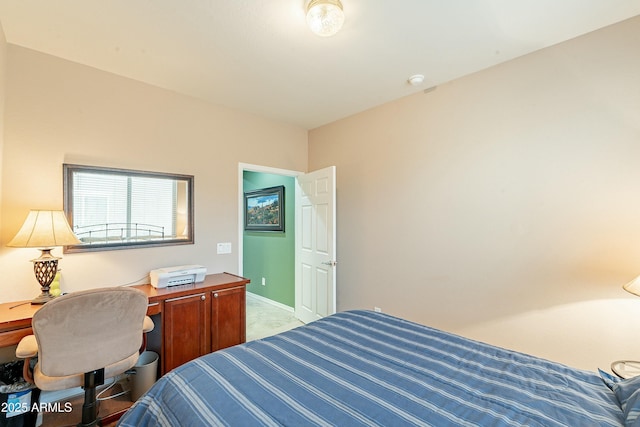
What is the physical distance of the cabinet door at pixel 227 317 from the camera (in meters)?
2.51

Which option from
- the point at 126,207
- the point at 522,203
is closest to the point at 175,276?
the point at 126,207

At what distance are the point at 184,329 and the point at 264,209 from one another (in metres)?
2.54

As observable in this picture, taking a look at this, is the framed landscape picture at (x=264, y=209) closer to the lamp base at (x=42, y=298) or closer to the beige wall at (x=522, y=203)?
the beige wall at (x=522, y=203)

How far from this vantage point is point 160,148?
8.66ft

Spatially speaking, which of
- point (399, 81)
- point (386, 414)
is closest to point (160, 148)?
point (399, 81)

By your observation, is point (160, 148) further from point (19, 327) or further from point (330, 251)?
point (330, 251)

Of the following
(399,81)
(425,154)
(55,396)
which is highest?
(399,81)

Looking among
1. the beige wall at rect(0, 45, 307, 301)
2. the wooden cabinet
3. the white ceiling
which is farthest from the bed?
the white ceiling

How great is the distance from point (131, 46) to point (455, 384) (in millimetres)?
2890

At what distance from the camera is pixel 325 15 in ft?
5.19

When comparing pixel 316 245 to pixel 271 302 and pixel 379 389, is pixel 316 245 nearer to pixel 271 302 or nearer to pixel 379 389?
pixel 271 302

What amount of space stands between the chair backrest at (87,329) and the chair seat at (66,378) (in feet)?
0.25

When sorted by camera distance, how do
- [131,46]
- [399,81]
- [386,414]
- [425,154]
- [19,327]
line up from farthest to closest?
[425,154]
[399,81]
[131,46]
[19,327]
[386,414]

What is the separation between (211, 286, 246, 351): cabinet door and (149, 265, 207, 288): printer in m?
0.24
